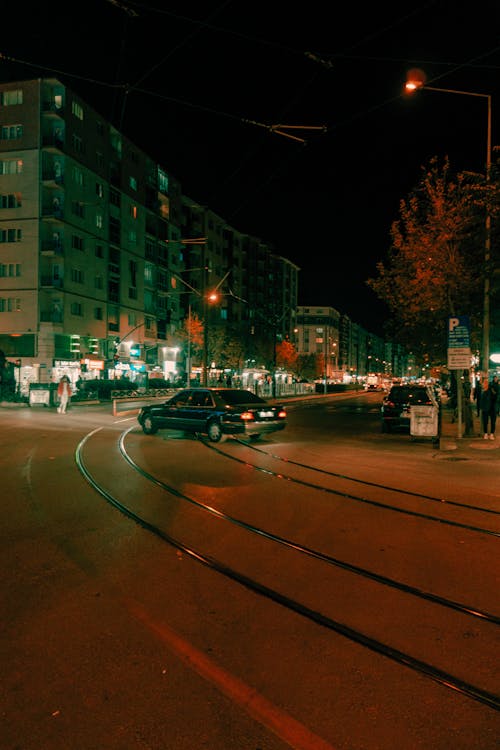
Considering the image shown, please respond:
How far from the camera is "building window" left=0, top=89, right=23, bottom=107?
156 ft

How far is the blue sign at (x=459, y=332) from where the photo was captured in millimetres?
16953

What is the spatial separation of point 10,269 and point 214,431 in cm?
3701

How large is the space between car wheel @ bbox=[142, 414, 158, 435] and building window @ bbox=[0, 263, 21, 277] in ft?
109

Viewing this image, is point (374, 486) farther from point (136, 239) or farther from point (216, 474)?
point (136, 239)

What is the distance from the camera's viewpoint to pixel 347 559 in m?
6.46

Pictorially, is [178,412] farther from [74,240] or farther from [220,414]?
[74,240]

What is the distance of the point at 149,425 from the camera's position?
754 inches

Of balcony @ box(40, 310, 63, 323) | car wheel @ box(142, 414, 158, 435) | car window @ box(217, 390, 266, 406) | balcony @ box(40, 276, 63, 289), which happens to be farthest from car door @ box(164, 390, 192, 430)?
balcony @ box(40, 276, 63, 289)

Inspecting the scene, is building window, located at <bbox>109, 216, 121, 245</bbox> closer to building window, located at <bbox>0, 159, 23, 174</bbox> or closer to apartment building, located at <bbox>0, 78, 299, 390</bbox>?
apartment building, located at <bbox>0, 78, 299, 390</bbox>

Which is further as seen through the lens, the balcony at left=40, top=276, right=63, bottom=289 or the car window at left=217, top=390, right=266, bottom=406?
the balcony at left=40, top=276, right=63, bottom=289

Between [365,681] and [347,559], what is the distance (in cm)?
268

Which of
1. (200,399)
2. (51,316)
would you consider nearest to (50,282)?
(51,316)

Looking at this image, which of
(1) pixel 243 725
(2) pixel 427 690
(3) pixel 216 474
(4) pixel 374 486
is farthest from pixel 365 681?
(3) pixel 216 474

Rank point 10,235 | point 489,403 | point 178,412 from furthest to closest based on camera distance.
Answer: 1. point 10,235
2. point 489,403
3. point 178,412
